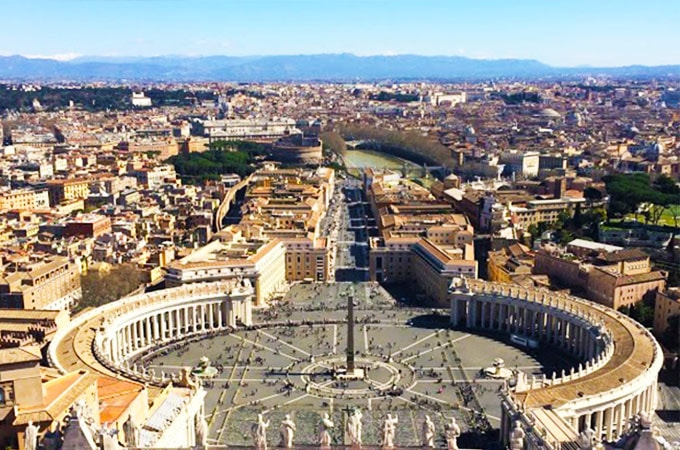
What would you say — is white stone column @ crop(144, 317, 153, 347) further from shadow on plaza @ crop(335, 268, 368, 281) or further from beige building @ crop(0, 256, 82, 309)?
shadow on plaza @ crop(335, 268, 368, 281)

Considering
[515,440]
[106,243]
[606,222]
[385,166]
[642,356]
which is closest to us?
[515,440]

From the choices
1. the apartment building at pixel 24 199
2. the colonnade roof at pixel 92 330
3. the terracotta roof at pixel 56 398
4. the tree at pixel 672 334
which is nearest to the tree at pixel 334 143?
the apartment building at pixel 24 199

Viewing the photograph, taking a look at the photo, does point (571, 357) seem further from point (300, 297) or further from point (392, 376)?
point (300, 297)

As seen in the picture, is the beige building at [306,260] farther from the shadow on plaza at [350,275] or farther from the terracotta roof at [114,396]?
the terracotta roof at [114,396]

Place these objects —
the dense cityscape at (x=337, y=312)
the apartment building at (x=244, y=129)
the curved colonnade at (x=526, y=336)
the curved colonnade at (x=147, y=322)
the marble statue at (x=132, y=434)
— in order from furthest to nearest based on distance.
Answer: the apartment building at (x=244, y=129) → the curved colonnade at (x=147, y=322) → the curved colonnade at (x=526, y=336) → the dense cityscape at (x=337, y=312) → the marble statue at (x=132, y=434)

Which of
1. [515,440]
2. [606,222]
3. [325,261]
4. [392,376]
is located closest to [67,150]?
[325,261]

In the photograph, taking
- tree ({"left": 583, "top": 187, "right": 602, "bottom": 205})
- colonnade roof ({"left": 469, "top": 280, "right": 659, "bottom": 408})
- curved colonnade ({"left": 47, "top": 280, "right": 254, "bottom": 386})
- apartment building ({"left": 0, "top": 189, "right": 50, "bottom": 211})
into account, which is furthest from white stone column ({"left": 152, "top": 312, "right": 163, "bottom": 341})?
tree ({"left": 583, "top": 187, "right": 602, "bottom": 205})
